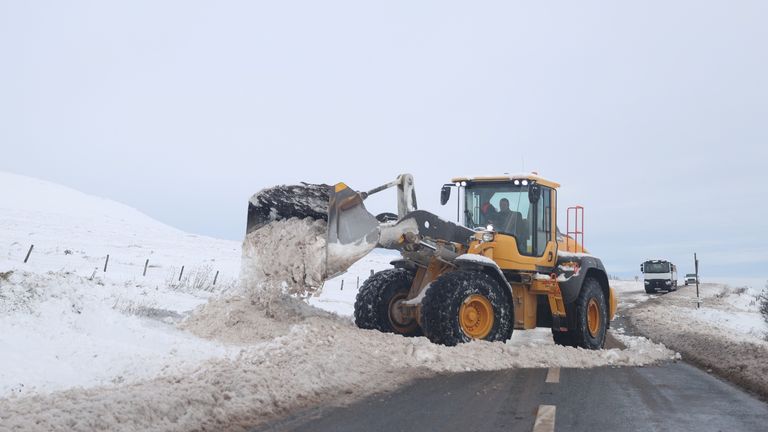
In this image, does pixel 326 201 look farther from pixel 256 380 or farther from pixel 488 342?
pixel 256 380

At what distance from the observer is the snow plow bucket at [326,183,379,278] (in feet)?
32.1

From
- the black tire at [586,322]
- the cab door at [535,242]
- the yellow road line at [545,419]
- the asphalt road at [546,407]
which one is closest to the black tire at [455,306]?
the cab door at [535,242]

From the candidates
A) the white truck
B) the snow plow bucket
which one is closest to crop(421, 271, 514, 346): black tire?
the snow plow bucket

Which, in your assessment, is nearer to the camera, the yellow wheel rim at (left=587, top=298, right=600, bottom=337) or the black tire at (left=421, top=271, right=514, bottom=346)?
the black tire at (left=421, top=271, right=514, bottom=346)

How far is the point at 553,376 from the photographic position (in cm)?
836

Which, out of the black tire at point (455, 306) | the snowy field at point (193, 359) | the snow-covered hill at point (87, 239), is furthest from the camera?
the snow-covered hill at point (87, 239)

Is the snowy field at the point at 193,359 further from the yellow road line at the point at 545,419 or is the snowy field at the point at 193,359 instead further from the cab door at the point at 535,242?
the yellow road line at the point at 545,419

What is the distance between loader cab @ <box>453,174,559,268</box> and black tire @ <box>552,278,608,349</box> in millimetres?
838

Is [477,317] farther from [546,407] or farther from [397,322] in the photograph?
[546,407]

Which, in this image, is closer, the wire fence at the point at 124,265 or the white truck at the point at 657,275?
the wire fence at the point at 124,265

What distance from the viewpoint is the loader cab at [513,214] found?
38.0 ft

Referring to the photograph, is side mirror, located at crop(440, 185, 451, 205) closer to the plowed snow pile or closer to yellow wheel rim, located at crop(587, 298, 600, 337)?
the plowed snow pile

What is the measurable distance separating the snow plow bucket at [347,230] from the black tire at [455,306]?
116 centimetres

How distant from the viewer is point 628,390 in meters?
7.36
